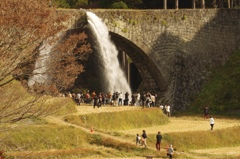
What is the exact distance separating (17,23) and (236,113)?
33888mm

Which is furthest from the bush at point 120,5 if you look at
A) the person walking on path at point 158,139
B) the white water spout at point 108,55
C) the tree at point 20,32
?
the tree at point 20,32

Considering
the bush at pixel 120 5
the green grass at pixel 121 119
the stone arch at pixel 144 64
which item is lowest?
the green grass at pixel 121 119

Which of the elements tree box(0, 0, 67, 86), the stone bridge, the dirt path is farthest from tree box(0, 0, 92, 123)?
the stone bridge

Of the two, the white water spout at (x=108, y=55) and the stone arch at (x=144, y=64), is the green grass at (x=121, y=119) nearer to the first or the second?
the white water spout at (x=108, y=55)

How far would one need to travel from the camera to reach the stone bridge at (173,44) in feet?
167

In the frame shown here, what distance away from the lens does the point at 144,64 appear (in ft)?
177

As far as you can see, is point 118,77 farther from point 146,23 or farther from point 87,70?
point 87,70

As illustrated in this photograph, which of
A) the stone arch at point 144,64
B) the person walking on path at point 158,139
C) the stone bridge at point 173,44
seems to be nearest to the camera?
the person walking on path at point 158,139

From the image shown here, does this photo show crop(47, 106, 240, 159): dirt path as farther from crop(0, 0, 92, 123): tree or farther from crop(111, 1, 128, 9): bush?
crop(111, 1, 128, 9): bush

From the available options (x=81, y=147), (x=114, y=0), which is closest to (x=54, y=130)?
(x=81, y=147)

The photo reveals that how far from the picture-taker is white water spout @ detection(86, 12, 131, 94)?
48125mm

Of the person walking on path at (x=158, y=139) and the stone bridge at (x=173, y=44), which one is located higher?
the stone bridge at (x=173, y=44)

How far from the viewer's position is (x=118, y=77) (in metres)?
53.7

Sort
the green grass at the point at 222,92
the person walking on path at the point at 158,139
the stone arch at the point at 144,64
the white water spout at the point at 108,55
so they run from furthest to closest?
the stone arch at the point at 144,64, the green grass at the point at 222,92, the white water spout at the point at 108,55, the person walking on path at the point at 158,139
